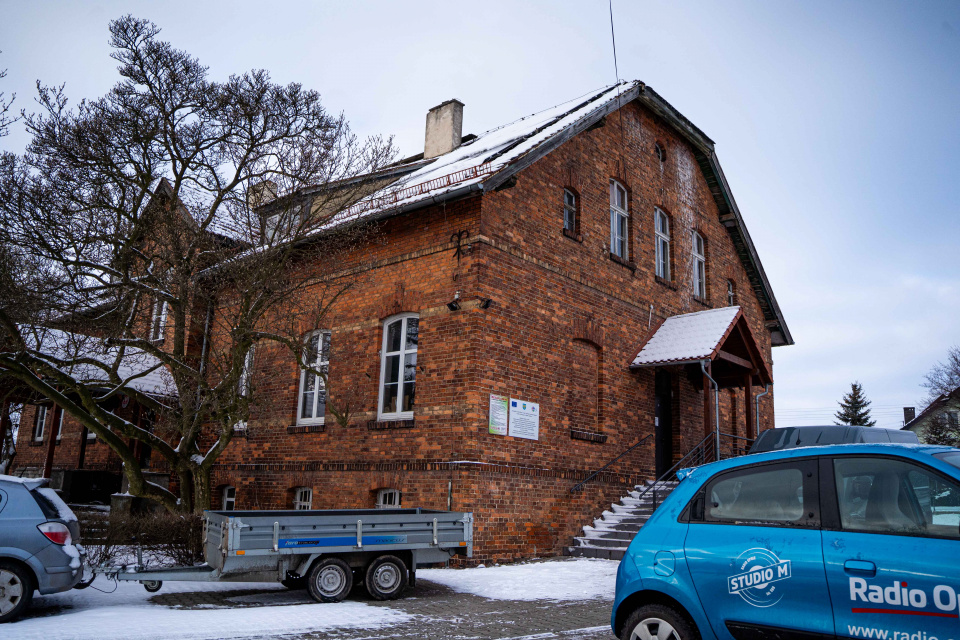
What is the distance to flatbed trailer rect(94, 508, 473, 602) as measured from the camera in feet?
26.7

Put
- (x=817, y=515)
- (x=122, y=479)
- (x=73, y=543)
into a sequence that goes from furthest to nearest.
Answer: (x=122, y=479) < (x=73, y=543) < (x=817, y=515)

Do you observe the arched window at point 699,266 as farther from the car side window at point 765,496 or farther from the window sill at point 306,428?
the car side window at point 765,496

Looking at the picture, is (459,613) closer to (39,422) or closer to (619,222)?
(619,222)

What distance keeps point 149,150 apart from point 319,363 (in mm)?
5261

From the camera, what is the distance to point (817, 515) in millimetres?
4445

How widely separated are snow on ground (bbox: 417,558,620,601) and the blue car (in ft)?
15.2

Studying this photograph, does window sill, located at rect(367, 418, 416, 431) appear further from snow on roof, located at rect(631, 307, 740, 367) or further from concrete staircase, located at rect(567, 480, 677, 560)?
snow on roof, located at rect(631, 307, 740, 367)

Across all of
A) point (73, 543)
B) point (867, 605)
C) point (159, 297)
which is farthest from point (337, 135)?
point (867, 605)

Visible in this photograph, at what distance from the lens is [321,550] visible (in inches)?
336

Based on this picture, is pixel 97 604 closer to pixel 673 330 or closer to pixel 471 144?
pixel 673 330

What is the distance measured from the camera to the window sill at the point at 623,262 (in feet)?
52.8

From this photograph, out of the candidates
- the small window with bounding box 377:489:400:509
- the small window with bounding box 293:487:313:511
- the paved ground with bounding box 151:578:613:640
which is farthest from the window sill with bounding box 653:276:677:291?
the paved ground with bounding box 151:578:613:640

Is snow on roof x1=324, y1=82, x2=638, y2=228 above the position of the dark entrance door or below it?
above

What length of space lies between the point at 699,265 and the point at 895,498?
638 inches
